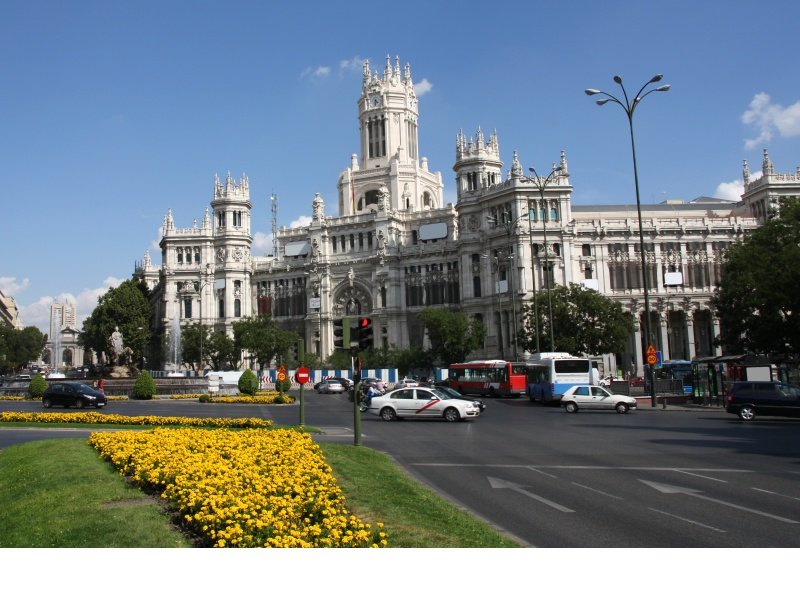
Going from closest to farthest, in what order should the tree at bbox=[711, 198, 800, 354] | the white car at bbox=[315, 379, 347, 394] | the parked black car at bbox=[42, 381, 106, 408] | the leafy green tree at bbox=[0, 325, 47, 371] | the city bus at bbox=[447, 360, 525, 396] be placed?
the tree at bbox=[711, 198, 800, 354] → the parked black car at bbox=[42, 381, 106, 408] → the city bus at bbox=[447, 360, 525, 396] → the white car at bbox=[315, 379, 347, 394] → the leafy green tree at bbox=[0, 325, 47, 371]

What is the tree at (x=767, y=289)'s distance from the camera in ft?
139

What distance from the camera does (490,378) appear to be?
6019 centimetres

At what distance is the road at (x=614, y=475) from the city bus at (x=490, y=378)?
25248 millimetres

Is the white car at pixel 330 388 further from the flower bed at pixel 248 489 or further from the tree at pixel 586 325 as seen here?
the flower bed at pixel 248 489

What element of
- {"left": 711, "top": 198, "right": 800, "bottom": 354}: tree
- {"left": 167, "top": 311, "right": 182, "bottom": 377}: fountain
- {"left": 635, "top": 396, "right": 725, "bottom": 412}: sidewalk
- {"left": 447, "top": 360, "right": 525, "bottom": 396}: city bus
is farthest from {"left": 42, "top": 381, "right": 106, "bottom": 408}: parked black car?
{"left": 167, "top": 311, "right": 182, "bottom": 377}: fountain

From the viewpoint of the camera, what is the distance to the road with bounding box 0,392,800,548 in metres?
11.8

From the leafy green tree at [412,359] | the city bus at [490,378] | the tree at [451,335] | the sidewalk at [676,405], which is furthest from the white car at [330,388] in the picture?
the sidewalk at [676,405]

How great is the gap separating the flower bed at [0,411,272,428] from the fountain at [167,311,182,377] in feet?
268

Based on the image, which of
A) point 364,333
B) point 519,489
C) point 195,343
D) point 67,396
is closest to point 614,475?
point 519,489

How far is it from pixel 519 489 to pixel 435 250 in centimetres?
8798

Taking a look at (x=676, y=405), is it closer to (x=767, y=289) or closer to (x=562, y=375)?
(x=562, y=375)

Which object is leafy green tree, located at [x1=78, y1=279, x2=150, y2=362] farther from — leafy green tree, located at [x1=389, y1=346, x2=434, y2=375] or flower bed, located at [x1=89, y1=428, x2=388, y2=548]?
flower bed, located at [x1=89, y1=428, x2=388, y2=548]
